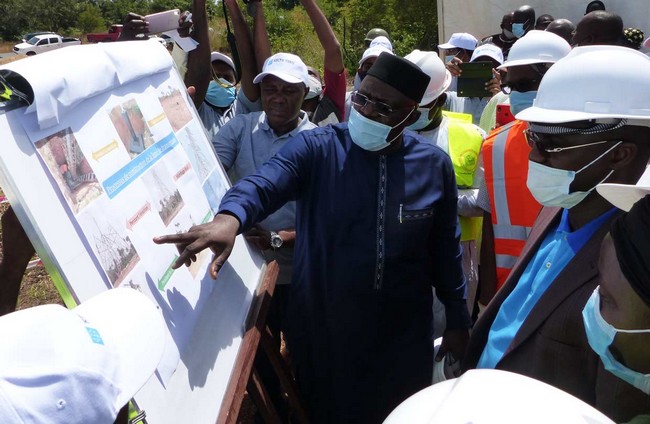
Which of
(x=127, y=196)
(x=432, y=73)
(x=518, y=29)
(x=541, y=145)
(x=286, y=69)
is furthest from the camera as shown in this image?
(x=518, y=29)

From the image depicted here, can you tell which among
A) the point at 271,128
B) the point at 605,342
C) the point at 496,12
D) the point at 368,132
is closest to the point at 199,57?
the point at 271,128

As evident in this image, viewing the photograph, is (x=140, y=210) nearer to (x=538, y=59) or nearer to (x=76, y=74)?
(x=76, y=74)

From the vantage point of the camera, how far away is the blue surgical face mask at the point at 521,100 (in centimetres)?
→ 271

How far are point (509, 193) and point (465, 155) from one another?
44 centimetres

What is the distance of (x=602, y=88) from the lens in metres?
1.50

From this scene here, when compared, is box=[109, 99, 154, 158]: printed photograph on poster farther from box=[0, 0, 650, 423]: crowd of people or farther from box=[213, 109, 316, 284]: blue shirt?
box=[213, 109, 316, 284]: blue shirt

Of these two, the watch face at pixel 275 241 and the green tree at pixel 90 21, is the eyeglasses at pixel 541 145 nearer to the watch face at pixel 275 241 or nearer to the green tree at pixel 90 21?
the watch face at pixel 275 241

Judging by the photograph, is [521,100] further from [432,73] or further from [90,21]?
[90,21]

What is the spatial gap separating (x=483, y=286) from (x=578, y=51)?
1426 mm

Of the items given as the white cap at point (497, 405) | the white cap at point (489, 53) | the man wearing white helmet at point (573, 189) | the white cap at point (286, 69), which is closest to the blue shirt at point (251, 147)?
the white cap at point (286, 69)

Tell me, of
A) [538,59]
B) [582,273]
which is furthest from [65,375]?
[538,59]

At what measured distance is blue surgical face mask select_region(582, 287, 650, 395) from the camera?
115 cm

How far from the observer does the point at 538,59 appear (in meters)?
2.74

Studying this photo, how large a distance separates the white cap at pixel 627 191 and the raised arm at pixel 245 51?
7.44 feet
